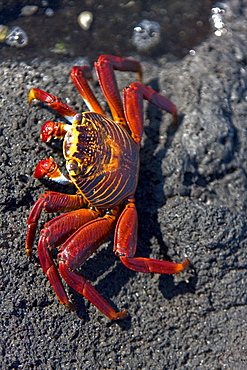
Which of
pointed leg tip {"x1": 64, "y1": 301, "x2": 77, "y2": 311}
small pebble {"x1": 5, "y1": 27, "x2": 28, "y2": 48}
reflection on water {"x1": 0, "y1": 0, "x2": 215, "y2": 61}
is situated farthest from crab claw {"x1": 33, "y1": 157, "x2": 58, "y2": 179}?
small pebble {"x1": 5, "y1": 27, "x2": 28, "y2": 48}

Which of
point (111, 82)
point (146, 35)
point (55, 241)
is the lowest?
point (55, 241)

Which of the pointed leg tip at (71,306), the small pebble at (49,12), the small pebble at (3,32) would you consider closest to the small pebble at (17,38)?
the small pebble at (3,32)

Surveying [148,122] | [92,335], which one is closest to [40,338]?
[92,335]

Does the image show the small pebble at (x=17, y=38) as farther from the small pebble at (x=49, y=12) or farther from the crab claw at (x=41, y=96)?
the crab claw at (x=41, y=96)

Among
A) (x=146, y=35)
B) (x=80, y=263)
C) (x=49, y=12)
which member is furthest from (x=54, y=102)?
(x=49, y=12)

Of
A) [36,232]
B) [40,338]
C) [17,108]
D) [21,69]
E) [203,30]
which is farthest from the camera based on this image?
[203,30]

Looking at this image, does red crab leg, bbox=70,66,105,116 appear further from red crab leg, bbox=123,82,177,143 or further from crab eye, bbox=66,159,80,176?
crab eye, bbox=66,159,80,176

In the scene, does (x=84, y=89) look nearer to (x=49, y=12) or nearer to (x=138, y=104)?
(x=138, y=104)

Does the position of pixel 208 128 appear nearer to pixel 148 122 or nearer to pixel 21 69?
pixel 148 122
